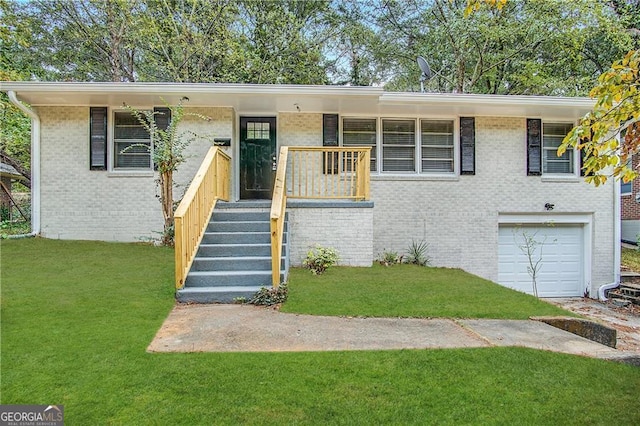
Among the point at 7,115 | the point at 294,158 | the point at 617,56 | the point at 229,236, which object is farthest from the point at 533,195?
the point at 7,115

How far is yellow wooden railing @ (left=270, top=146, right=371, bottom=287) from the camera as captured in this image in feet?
16.7

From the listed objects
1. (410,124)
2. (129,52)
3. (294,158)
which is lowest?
(294,158)

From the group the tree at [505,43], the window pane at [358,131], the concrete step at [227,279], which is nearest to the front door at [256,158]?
the window pane at [358,131]

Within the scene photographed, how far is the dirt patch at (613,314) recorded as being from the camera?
6705 mm

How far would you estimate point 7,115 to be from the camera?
11.7 meters

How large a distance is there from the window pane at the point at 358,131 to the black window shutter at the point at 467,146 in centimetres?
204

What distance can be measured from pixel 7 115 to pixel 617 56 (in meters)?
20.2

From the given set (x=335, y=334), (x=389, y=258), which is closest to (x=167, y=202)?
(x=389, y=258)

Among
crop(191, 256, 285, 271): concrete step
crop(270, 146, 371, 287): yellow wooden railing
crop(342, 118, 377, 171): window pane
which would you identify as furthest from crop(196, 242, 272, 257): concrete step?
crop(342, 118, 377, 171): window pane

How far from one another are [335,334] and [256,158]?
608cm

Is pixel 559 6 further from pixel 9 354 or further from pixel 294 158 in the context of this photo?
pixel 9 354

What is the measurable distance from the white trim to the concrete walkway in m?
5.47

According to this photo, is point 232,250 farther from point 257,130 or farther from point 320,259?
point 257,130

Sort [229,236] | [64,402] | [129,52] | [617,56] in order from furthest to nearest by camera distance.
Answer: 1. [129,52]
2. [617,56]
3. [229,236]
4. [64,402]
